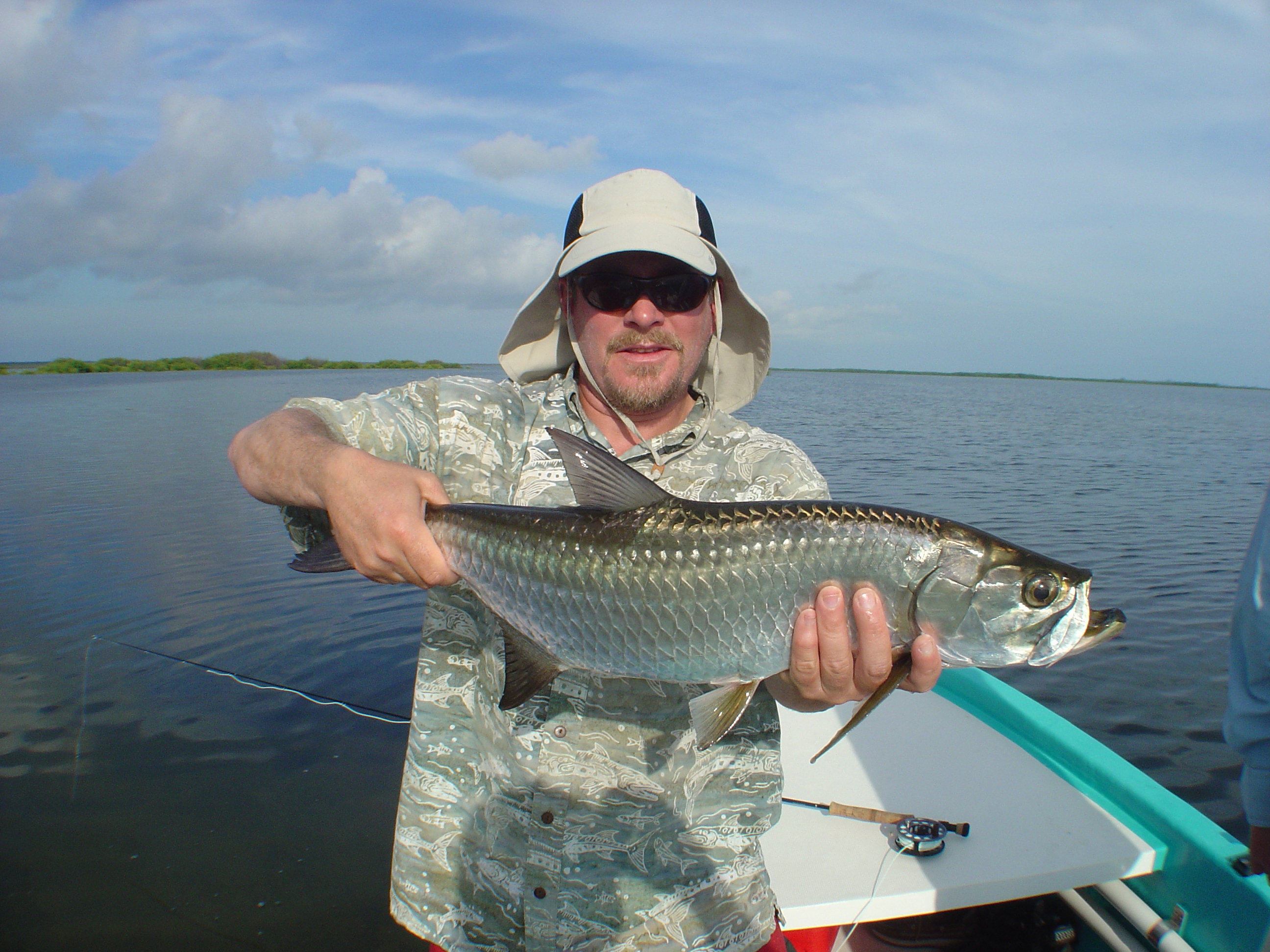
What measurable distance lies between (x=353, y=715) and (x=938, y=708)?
261 inches

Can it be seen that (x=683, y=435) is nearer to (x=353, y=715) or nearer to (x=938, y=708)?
(x=938, y=708)

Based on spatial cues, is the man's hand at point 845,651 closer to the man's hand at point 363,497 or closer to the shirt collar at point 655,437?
the shirt collar at point 655,437

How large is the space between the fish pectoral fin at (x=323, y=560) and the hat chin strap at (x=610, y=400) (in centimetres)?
117

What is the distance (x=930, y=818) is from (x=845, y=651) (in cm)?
271

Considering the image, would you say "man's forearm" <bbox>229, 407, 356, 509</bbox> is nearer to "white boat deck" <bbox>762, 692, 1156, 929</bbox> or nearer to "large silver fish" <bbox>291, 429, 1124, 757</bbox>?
"large silver fish" <bbox>291, 429, 1124, 757</bbox>

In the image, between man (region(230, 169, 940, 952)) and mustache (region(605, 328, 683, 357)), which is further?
mustache (region(605, 328, 683, 357))

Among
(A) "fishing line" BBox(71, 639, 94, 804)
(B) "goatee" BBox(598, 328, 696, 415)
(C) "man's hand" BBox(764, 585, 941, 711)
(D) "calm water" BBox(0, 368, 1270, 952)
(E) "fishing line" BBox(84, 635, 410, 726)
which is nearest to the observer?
(C) "man's hand" BBox(764, 585, 941, 711)

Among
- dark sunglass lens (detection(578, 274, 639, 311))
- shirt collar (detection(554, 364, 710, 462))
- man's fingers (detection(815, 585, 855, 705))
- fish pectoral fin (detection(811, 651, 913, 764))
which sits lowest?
fish pectoral fin (detection(811, 651, 913, 764))

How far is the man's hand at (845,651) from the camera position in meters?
2.36

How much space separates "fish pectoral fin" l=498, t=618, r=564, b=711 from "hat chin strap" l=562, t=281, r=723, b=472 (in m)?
0.90

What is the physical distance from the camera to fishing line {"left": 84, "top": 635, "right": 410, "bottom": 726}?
8859mm

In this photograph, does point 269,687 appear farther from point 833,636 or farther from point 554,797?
point 833,636

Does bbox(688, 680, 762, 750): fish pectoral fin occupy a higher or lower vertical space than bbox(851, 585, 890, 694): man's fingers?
lower

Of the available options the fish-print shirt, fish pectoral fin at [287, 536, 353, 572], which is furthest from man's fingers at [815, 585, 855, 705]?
fish pectoral fin at [287, 536, 353, 572]
